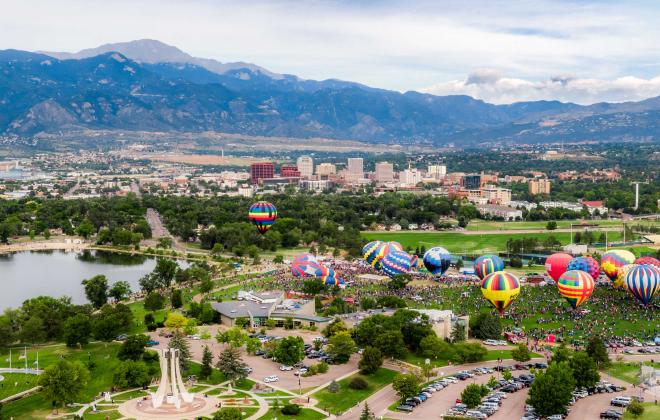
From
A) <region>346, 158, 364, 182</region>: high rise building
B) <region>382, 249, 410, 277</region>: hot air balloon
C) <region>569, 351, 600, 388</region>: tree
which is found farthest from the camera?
<region>346, 158, 364, 182</region>: high rise building

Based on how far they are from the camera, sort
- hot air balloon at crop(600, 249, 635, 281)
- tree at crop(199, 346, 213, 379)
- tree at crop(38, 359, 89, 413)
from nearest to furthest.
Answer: tree at crop(38, 359, 89, 413) → tree at crop(199, 346, 213, 379) → hot air balloon at crop(600, 249, 635, 281)

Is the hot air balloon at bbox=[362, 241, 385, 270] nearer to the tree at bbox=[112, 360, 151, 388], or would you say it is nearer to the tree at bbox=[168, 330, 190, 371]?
the tree at bbox=[168, 330, 190, 371]

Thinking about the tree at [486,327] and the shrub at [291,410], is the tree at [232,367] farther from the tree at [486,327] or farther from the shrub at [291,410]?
the tree at [486,327]

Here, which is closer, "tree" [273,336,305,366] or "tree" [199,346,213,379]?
"tree" [199,346,213,379]

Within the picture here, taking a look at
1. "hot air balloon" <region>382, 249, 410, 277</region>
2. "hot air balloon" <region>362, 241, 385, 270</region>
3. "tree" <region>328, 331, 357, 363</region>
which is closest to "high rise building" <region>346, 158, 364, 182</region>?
"hot air balloon" <region>362, 241, 385, 270</region>

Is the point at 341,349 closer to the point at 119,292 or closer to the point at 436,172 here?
the point at 119,292

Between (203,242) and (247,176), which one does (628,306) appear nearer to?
(203,242)
